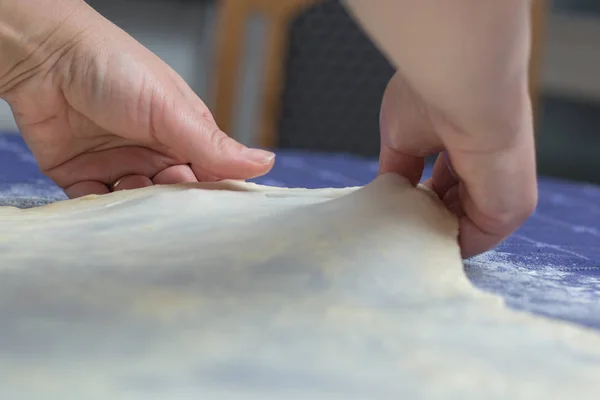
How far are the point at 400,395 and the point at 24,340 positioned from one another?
0.19m

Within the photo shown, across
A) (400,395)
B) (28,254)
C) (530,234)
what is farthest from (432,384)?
(530,234)

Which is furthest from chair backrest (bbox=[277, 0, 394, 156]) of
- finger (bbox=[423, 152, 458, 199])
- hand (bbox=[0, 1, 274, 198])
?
finger (bbox=[423, 152, 458, 199])

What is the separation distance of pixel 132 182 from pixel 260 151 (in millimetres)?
165

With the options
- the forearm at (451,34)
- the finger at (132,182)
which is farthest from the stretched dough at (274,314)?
the finger at (132,182)

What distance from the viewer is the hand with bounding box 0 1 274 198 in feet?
2.51

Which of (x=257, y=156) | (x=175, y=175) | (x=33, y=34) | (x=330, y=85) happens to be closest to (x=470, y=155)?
(x=257, y=156)

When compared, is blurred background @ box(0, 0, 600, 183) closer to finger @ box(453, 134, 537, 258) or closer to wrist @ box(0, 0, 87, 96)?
wrist @ box(0, 0, 87, 96)

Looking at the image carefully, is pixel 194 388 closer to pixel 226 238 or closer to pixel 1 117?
pixel 226 238

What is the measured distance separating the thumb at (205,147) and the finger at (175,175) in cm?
2

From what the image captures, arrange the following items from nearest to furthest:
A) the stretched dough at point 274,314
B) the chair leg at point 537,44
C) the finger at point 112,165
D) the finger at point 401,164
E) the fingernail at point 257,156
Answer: the stretched dough at point 274,314 < the finger at point 401,164 < the fingernail at point 257,156 < the finger at point 112,165 < the chair leg at point 537,44

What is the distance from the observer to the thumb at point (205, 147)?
0.74 meters

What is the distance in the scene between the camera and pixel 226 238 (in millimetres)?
533

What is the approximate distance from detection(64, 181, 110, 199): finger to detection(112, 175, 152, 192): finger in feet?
0.05

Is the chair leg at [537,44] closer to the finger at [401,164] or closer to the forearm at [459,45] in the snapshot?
the finger at [401,164]
